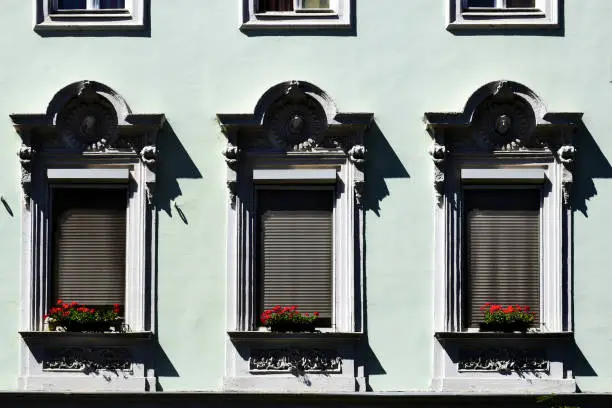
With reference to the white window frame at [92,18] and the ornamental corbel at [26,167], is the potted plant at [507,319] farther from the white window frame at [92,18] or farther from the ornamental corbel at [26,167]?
the ornamental corbel at [26,167]

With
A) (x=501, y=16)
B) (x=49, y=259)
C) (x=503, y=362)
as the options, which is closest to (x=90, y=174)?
(x=49, y=259)

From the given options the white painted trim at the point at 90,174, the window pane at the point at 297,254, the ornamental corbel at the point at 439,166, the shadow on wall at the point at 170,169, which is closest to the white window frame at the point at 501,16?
the ornamental corbel at the point at 439,166

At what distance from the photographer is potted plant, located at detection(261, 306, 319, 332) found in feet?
64.2

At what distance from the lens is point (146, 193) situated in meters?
19.9

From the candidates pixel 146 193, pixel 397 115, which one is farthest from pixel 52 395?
pixel 397 115

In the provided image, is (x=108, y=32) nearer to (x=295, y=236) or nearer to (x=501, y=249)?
(x=295, y=236)

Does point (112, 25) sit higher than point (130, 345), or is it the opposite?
point (112, 25)

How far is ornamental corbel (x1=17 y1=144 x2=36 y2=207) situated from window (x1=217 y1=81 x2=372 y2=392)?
8.85 feet

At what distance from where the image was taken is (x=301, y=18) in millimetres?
20094

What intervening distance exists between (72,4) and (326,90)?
3.85 meters

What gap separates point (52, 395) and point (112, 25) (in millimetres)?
5176

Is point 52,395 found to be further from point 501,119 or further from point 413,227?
point 501,119

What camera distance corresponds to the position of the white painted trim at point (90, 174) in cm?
1991

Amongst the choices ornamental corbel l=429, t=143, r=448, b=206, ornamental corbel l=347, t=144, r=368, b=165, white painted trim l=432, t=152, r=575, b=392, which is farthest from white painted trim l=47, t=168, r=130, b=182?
white painted trim l=432, t=152, r=575, b=392
